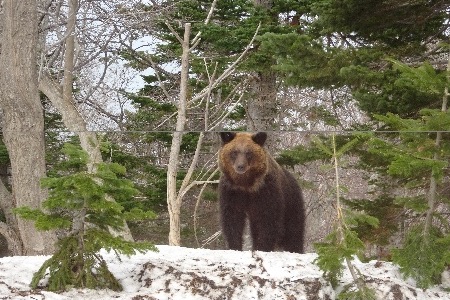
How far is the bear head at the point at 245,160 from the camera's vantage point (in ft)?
19.1

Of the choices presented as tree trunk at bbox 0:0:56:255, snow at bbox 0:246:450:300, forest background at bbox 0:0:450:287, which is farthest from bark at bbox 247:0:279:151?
snow at bbox 0:246:450:300

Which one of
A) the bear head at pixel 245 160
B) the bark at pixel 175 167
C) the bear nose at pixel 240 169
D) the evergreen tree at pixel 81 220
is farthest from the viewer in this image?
the bark at pixel 175 167

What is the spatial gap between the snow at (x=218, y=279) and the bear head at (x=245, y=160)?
3.63 ft

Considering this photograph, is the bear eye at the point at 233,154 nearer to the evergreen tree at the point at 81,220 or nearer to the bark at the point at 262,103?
the evergreen tree at the point at 81,220

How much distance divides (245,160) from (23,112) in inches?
202

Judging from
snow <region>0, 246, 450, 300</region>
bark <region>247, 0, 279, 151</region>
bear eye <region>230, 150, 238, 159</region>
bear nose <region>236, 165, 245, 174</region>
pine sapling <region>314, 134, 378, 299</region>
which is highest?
A: bark <region>247, 0, 279, 151</region>

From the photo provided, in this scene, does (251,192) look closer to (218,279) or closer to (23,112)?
(218,279)

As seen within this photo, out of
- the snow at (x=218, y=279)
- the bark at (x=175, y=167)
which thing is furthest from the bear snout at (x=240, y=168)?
the bark at (x=175, y=167)

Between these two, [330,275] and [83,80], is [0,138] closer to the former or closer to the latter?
[83,80]

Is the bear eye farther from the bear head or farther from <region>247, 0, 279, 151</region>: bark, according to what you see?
<region>247, 0, 279, 151</region>: bark

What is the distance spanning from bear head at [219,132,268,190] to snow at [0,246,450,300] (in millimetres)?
1107

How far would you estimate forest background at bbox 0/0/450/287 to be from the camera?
4.59 metres

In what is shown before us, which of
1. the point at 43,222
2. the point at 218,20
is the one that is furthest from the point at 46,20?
the point at 43,222

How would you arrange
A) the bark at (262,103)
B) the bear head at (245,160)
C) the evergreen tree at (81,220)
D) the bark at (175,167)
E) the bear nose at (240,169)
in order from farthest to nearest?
the bark at (262,103)
the bark at (175,167)
the bear head at (245,160)
the bear nose at (240,169)
the evergreen tree at (81,220)
